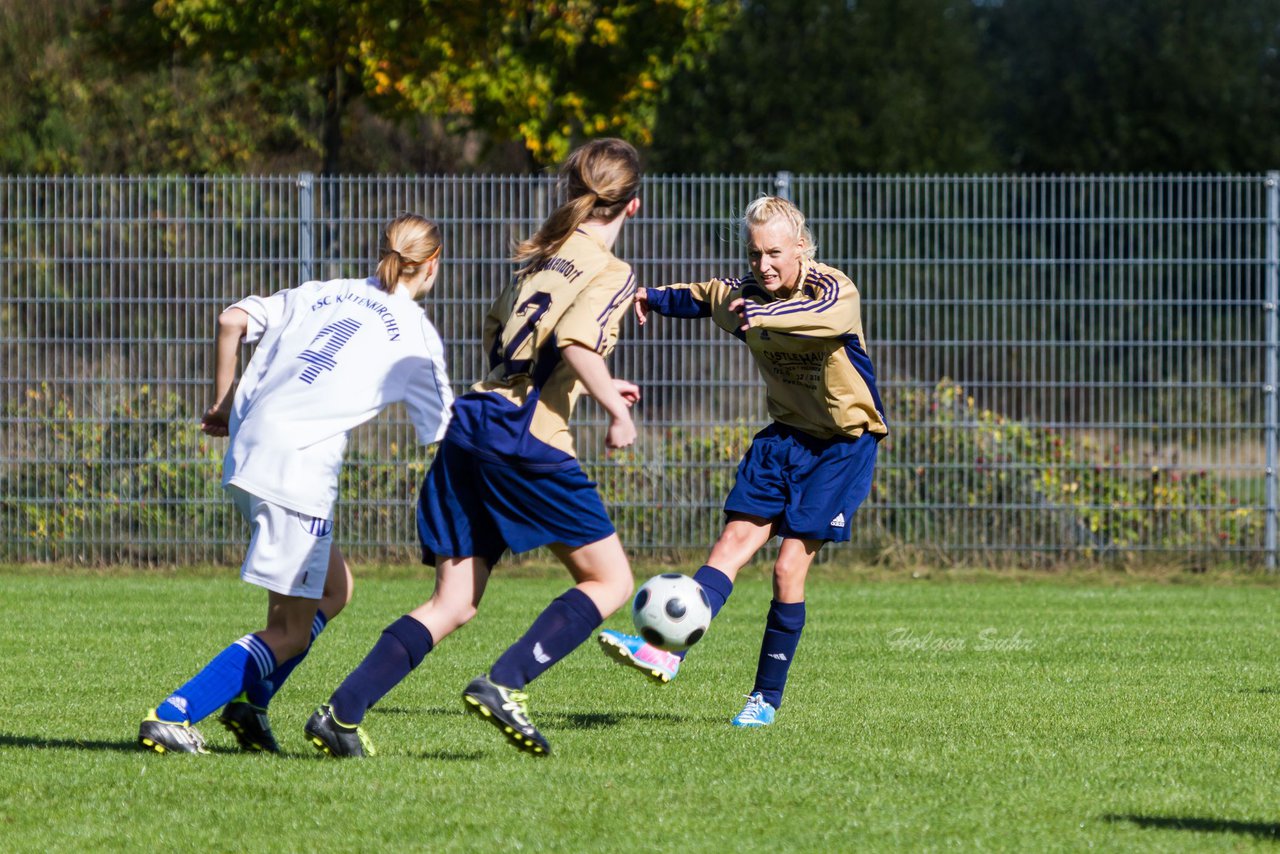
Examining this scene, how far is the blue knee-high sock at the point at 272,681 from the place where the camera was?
205 inches

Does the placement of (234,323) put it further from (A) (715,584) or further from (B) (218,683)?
(A) (715,584)

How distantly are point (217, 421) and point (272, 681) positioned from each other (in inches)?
31.1

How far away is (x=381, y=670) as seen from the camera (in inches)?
193

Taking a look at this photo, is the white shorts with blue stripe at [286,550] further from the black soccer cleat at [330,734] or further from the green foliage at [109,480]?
the green foliage at [109,480]

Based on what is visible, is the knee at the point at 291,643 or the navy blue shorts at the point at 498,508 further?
the knee at the point at 291,643

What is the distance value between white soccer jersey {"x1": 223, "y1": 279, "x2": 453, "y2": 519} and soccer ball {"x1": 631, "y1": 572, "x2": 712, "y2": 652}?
35.8 inches

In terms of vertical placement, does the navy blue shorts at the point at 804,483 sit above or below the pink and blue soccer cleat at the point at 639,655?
above

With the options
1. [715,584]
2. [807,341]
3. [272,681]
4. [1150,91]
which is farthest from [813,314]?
→ [1150,91]

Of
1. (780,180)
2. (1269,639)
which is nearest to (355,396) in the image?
(1269,639)

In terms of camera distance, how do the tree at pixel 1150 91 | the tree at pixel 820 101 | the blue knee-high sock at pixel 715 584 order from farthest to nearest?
the tree at pixel 1150 91, the tree at pixel 820 101, the blue knee-high sock at pixel 715 584

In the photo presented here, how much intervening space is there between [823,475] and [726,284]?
745 millimetres

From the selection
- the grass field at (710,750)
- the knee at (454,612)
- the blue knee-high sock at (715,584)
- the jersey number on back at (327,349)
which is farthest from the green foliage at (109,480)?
the knee at (454,612)

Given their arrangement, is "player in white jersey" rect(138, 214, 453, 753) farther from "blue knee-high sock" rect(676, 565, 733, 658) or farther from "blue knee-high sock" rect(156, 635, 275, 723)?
"blue knee-high sock" rect(676, 565, 733, 658)

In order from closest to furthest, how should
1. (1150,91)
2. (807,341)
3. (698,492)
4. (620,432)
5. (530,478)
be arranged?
(620,432) → (530,478) → (807,341) → (698,492) → (1150,91)
